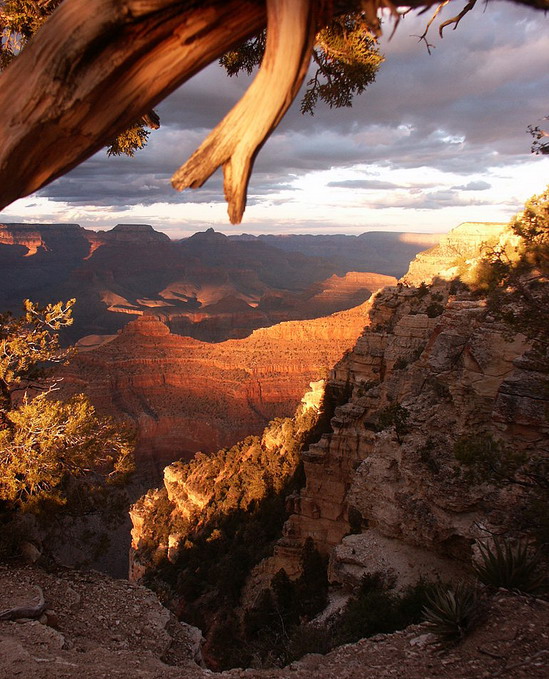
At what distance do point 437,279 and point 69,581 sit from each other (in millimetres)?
20454

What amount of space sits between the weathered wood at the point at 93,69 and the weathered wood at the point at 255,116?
0.25 metres

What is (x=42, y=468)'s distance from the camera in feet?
26.5

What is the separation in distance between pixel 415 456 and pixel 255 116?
26.5ft

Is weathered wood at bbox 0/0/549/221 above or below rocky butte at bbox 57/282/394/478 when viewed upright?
above

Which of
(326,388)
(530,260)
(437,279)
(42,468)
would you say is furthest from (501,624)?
(437,279)

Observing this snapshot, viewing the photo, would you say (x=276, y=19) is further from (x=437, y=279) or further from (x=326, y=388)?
(x=437, y=279)

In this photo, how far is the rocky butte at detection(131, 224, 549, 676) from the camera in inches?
292

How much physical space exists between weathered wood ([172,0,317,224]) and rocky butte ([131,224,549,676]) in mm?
5533

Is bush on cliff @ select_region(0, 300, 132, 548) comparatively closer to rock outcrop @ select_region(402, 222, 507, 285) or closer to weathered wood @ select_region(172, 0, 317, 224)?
weathered wood @ select_region(172, 0, 317, 224)

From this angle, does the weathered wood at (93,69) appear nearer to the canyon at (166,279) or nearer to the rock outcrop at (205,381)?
the rock outcrop at (205,381)

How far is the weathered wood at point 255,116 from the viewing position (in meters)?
2.13

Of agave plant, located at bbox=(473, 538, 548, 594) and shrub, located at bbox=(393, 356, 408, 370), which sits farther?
shrub, located at bbox=(393, 356, 408, 370)

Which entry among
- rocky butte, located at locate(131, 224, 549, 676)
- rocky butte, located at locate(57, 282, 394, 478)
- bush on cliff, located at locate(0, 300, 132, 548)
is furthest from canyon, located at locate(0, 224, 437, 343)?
bush on cliff, located at locate(0, 300, 132, 548)

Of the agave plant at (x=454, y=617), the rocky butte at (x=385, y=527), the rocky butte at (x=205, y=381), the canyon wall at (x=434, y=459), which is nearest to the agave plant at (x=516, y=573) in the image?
the rocky butte at (x=385, y=527)
